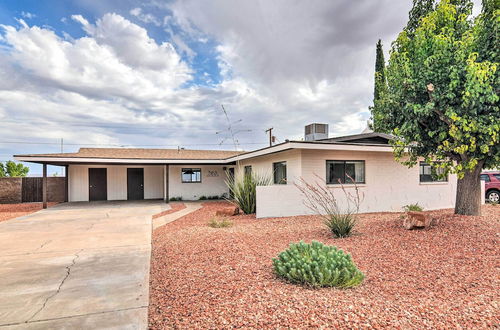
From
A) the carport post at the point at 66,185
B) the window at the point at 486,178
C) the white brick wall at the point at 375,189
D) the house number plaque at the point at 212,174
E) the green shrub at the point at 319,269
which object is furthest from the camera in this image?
the house number plaque at the point at 212,174

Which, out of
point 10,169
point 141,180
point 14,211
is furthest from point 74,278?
point 10,169

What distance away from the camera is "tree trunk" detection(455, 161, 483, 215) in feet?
23.2

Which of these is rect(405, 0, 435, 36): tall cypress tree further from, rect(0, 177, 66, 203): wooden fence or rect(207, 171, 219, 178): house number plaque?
rect(0, 177, 66, 203): wooden fence

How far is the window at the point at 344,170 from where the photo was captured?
10.5 meters

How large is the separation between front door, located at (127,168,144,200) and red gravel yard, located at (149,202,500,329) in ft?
41.3

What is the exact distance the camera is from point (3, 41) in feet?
31.4

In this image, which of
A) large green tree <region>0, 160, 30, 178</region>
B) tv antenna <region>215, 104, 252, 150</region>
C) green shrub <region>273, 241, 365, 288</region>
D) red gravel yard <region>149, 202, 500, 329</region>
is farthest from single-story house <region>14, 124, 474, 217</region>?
large green tree <region>0, 160, 30, 178</region>

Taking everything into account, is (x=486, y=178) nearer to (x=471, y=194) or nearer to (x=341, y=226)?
(x=471, y=194)

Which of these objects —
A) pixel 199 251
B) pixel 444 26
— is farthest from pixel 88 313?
pixel 444 26

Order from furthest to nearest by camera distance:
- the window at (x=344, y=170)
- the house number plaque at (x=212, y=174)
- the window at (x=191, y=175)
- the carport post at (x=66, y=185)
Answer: the house number plaque at (x=212, y=174) → the window at (x=191, y=175) → the carport post at (x=66, y=185) → the window at (x=344, y=170)

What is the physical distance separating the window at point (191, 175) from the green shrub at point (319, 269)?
1433cm

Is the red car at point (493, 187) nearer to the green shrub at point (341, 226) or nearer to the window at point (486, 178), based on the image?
the window at point (486, 178)

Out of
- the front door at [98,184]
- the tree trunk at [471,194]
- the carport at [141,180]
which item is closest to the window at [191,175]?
the carport at [141,180]

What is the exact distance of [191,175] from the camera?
17.6m
